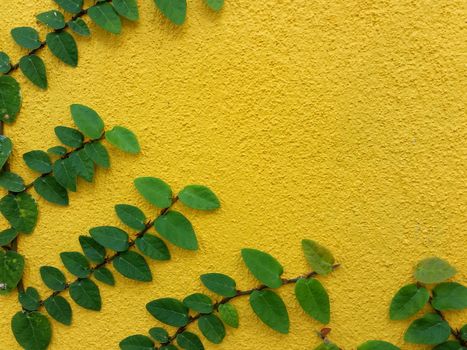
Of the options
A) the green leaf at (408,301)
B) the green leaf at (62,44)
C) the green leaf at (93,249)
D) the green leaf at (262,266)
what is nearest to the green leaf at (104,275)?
the green leaf at (93,249)

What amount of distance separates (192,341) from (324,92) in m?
0.44

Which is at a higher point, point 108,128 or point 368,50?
point 368,50

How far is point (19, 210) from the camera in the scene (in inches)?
27.9

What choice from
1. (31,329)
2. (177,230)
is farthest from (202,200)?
(31,329)

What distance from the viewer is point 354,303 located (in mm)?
650

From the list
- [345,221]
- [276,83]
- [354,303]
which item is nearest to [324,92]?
[276,83]

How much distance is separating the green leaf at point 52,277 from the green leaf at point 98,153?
0.20m

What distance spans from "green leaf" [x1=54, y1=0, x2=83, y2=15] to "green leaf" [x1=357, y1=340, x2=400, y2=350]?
0.67 m

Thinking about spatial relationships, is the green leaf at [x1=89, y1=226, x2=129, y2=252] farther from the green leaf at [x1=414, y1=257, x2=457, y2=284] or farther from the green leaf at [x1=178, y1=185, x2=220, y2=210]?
the green leaf at [x1=414, y1=257, x2=457, y2=284]

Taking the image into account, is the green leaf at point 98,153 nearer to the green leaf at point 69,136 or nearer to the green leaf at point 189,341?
the green leaf at point 69,136

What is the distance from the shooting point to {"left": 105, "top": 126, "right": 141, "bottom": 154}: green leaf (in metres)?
0.66

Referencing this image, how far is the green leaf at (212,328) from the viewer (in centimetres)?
67

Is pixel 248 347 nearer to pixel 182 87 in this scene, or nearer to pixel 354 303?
pixel 354 303

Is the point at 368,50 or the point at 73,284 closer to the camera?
the point at 368,50
